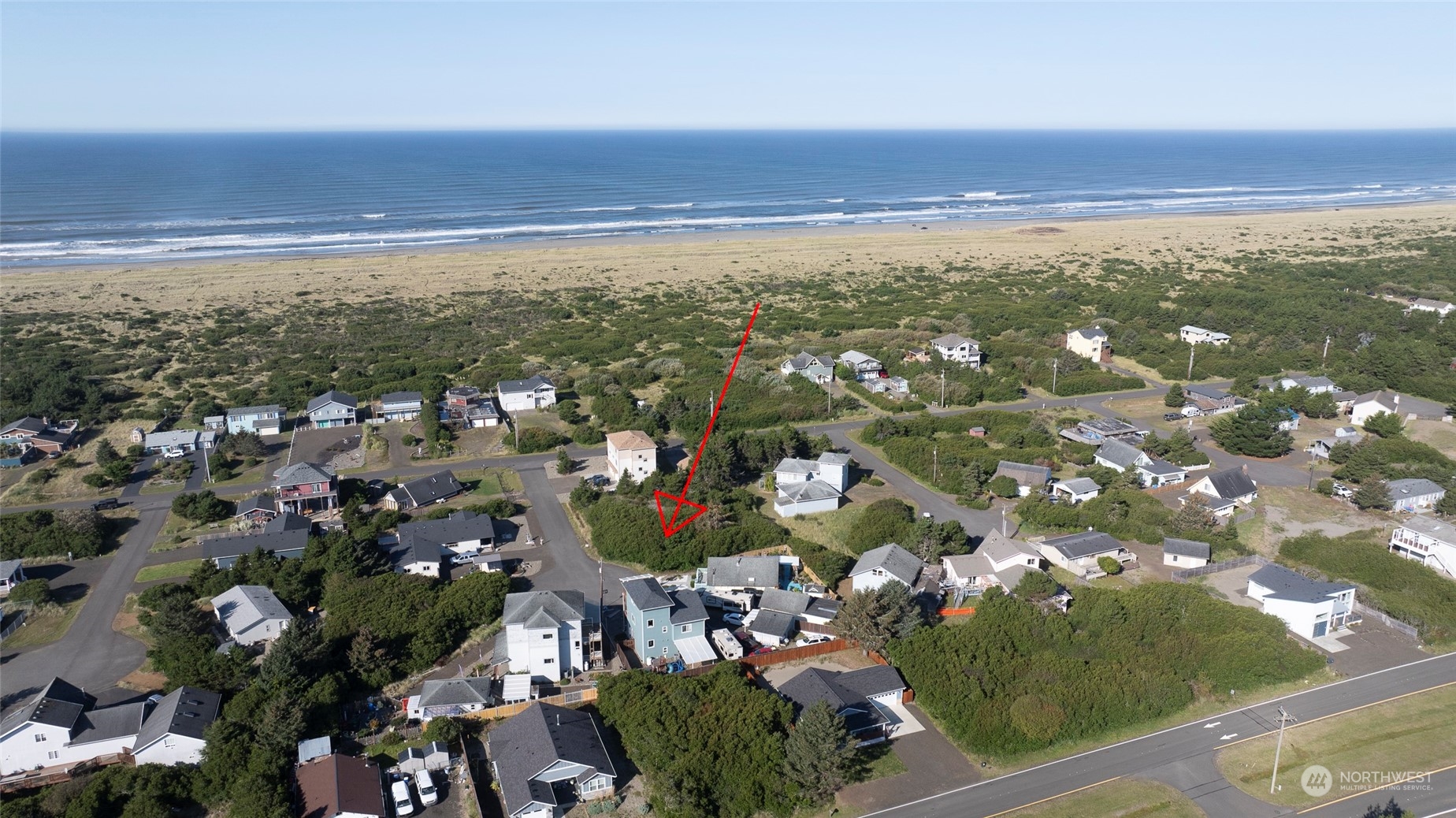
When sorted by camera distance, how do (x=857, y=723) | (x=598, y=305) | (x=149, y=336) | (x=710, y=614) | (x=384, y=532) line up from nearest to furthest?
(x=857, y=723)
(x=710, y=614)
(x=384, y=532)
(x=149, y=336)
(x=598, y=305)

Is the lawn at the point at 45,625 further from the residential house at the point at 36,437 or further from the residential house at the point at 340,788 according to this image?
the residential house at the point at 36,437

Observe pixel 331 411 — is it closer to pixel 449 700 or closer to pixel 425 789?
pixel 449 700

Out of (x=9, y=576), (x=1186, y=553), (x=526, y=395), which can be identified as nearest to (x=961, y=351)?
(x=1186, y=553)

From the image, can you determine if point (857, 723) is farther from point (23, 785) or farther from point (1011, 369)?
point (1011, 369)

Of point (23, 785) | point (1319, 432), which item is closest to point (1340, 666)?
point (1319, 432)

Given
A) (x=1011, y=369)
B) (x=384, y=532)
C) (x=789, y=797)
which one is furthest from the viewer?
(x=1011, y=369)

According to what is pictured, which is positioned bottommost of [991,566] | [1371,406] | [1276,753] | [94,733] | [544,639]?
[94,733]

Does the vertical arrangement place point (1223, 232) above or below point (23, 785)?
above

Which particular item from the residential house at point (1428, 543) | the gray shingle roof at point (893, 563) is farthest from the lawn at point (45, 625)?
the residential house at point (1428, 543)

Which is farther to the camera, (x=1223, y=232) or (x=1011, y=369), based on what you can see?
(x=1223, y=232)
